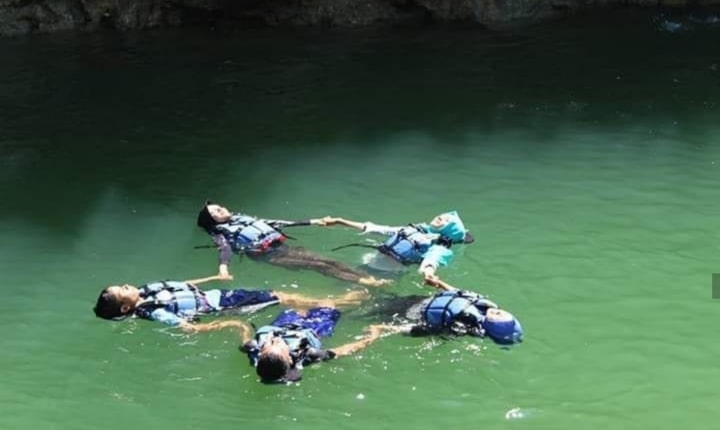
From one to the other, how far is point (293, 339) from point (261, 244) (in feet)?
7.14

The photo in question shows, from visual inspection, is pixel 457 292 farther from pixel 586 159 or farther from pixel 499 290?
pixel 586 159

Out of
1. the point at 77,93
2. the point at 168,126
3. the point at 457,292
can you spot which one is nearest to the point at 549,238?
the point at 457,292

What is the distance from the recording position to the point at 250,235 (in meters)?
10.0

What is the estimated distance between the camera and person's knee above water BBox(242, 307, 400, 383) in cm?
775

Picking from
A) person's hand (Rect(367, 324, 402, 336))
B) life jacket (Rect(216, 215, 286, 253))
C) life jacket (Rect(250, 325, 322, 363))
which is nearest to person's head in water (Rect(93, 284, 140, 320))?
life jacket (Rect(250, 325, 322, 363))

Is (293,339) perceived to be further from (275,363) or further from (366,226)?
(366,226)

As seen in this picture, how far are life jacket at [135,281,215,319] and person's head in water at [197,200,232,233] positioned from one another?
1.40 m

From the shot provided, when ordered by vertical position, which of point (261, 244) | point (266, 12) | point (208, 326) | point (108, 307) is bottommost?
point (208, 326)

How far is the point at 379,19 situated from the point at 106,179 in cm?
1090

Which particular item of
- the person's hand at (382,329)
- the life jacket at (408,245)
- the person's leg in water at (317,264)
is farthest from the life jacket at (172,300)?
the life jacket at (408,245)

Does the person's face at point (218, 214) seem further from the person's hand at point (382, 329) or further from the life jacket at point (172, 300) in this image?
the person's hand at point (382, 329)

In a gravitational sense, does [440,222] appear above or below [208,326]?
above

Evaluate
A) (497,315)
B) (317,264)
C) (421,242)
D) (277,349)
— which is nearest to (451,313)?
(497,315)

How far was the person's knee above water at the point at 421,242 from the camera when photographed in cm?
942
